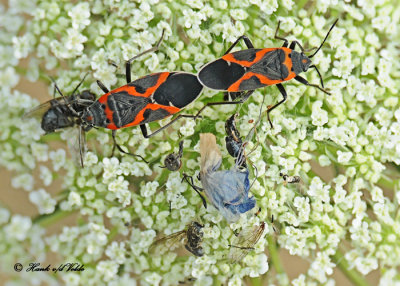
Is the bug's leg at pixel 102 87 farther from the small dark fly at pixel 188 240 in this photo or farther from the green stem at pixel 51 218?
the small dark fly at pixel 188 240

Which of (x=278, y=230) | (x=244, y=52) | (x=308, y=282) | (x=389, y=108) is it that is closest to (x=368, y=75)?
(x=389, y=108)

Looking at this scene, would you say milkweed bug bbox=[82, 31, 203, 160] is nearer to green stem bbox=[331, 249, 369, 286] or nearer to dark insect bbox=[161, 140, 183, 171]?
dark insect bbox=[161, 140, 183, 171]

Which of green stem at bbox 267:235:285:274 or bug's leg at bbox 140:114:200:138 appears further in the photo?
green stem at bbox 267:235:285:274

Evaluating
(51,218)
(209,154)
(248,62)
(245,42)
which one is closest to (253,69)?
(248,62)

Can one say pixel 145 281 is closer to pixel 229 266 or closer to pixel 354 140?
pixel 229 266

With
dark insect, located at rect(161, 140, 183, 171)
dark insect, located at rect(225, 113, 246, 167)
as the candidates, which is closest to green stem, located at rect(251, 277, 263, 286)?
dark insect, located at rect(225, 113, 246, 167)

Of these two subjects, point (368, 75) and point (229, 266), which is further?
point (368, 75)
